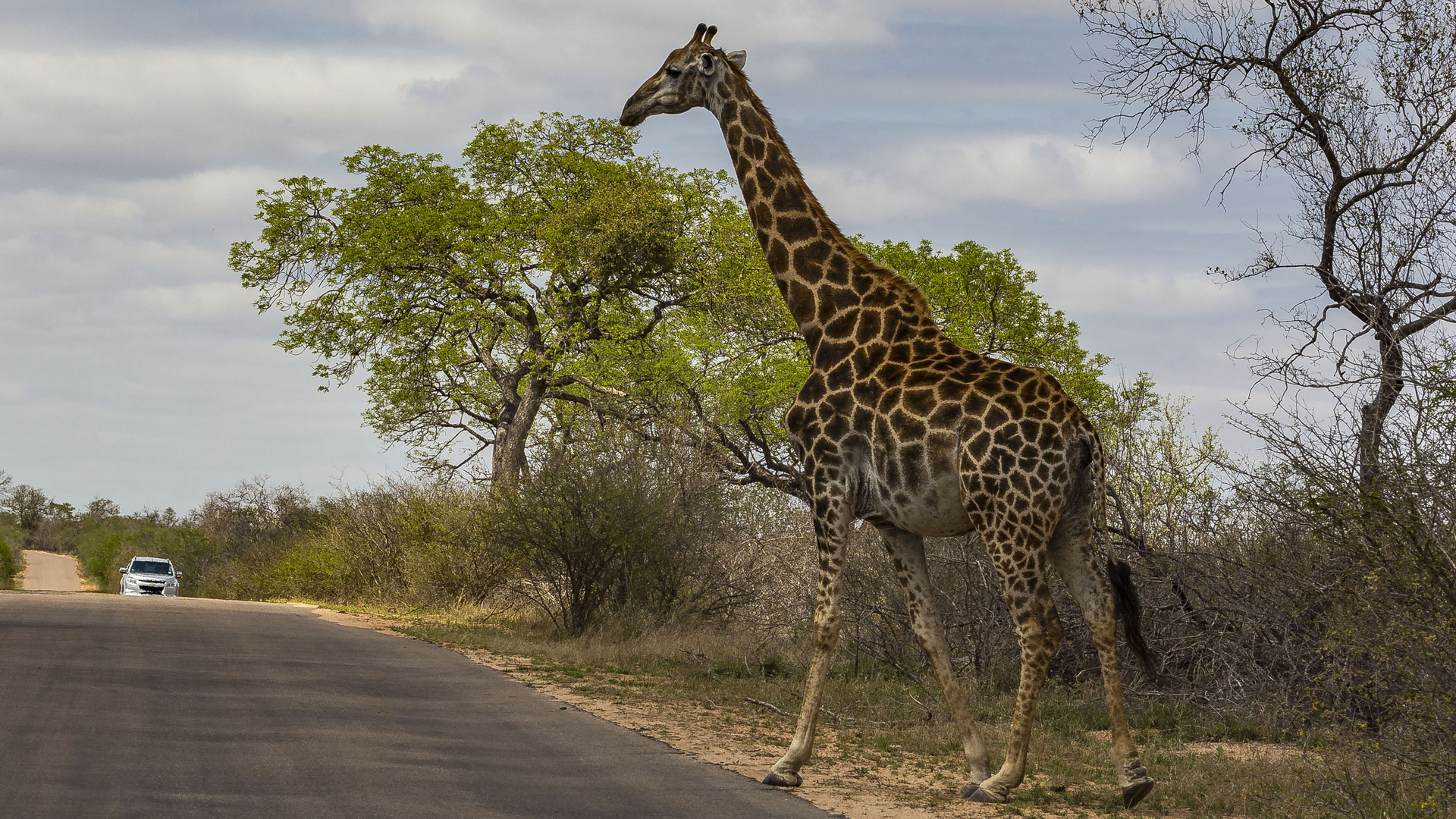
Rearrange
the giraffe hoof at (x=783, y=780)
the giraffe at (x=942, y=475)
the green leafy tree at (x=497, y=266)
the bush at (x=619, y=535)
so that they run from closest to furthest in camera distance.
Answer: the giraffe hoof at (x=783, y=780), the giraffe at (x=942, y=475), the bush at (x=619, y=535), the green leafy tree at (x=497, y=266)

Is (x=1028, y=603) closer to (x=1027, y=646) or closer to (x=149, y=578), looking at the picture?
(x=1027, y=646)

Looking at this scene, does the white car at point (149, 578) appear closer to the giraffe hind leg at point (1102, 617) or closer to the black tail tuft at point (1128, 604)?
the black tail tuft at point (1128, 604)

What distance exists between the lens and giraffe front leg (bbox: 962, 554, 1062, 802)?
7594mm

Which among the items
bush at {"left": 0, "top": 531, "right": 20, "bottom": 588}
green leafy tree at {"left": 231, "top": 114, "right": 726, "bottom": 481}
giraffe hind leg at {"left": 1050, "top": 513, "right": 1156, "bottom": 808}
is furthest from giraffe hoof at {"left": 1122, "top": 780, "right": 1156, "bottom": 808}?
bush at {"left": 0, "top": 531, "right": 20, "bottom": 588}

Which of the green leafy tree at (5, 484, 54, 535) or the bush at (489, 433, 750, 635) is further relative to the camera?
the green leafy tree at (5, 484, 54, 535)

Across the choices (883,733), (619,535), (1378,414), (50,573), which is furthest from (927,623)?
(50,573)

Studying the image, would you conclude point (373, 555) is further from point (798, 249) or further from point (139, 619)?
point (798, 249)

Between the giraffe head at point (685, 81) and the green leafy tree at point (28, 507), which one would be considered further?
the green leafy tree at point (28, 507)

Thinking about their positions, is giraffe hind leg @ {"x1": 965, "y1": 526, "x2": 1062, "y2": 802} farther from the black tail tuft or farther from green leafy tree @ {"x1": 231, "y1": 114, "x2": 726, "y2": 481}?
green leafy tree @ {"x1": 231, "y1": 114, "x2": 726, "y2": 481}

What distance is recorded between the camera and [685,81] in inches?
401

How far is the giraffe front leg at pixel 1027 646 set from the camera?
759 centimetres

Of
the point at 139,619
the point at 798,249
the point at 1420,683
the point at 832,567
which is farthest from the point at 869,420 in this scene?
the point at 139,619

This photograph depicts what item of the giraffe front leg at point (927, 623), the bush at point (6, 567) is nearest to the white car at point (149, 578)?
the bush at point (6, 567)

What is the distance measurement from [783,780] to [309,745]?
3.06m
